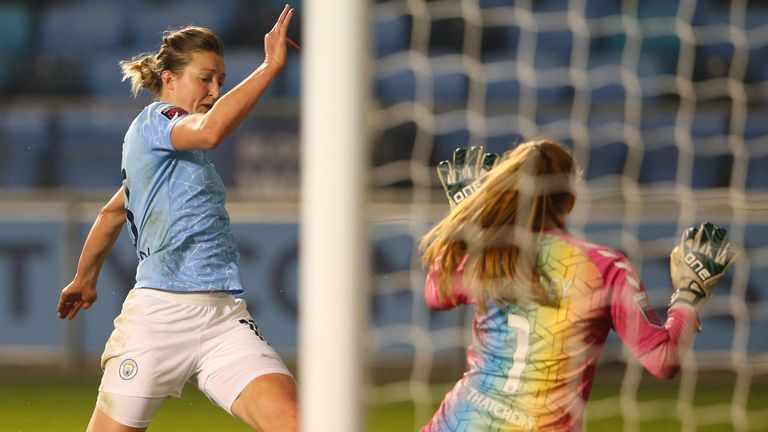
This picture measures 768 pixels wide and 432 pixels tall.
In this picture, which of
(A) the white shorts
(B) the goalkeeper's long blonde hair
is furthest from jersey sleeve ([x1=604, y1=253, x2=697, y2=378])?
(A) the white shorts

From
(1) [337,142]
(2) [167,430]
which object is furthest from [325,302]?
(2) [167,430]

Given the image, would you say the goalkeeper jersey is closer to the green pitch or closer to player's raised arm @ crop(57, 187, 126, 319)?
player's raised arm @ crop(57, 187, 126, 319)

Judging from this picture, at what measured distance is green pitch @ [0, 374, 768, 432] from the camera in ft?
17.4

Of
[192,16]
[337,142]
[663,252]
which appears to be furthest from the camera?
[192,16]

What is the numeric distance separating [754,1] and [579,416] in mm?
6588

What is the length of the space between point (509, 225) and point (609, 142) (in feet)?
16.4

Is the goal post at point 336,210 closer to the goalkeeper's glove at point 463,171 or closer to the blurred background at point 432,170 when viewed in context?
the goalkeeper's glove at point 463,171

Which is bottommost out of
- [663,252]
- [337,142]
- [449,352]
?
[449,352]

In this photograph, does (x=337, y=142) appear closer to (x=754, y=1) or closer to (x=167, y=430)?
(x=167, y=430)

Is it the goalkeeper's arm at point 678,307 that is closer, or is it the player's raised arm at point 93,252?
the goalkeeper's arm at point 678,307

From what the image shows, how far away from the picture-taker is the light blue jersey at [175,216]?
10.7ft

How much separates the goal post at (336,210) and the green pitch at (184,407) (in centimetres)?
288

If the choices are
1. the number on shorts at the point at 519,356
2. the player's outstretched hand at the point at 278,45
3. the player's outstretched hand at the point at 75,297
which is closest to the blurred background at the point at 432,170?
the player's outstretched hand at the point at 75,297

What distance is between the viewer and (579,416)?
2709 mm
